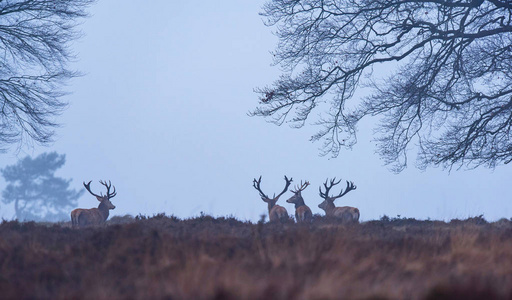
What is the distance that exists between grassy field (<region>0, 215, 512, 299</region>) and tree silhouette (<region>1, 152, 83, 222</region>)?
190ft

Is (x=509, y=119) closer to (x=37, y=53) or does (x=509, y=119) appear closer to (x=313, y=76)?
(x=313, y=76)

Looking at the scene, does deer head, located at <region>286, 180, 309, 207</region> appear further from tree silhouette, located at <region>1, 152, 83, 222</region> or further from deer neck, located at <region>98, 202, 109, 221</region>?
tree silhouette, located at <region>1, 152, 83, 222</region>

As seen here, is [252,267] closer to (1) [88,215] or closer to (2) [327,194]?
(1) [88,215]

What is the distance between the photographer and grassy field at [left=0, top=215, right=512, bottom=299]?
4504 mm

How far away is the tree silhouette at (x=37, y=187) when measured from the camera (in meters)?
62.3

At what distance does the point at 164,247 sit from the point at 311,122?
28.3ft

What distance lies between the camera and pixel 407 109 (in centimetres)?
1427

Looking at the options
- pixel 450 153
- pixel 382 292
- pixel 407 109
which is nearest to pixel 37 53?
pixel 407 109

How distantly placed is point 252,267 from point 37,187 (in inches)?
2429

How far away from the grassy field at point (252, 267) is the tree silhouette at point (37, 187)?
57796mm

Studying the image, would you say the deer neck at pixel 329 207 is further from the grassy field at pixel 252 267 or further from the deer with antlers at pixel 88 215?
the grassy field at pixel 252 267

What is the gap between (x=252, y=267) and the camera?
5.63 m

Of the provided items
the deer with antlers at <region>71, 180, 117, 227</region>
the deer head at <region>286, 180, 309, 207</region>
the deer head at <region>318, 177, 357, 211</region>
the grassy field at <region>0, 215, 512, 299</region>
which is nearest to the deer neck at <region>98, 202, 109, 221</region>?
the deer with antlers at <region>71, 180, 117, 227</region>

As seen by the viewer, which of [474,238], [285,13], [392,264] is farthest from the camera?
[285,13]
